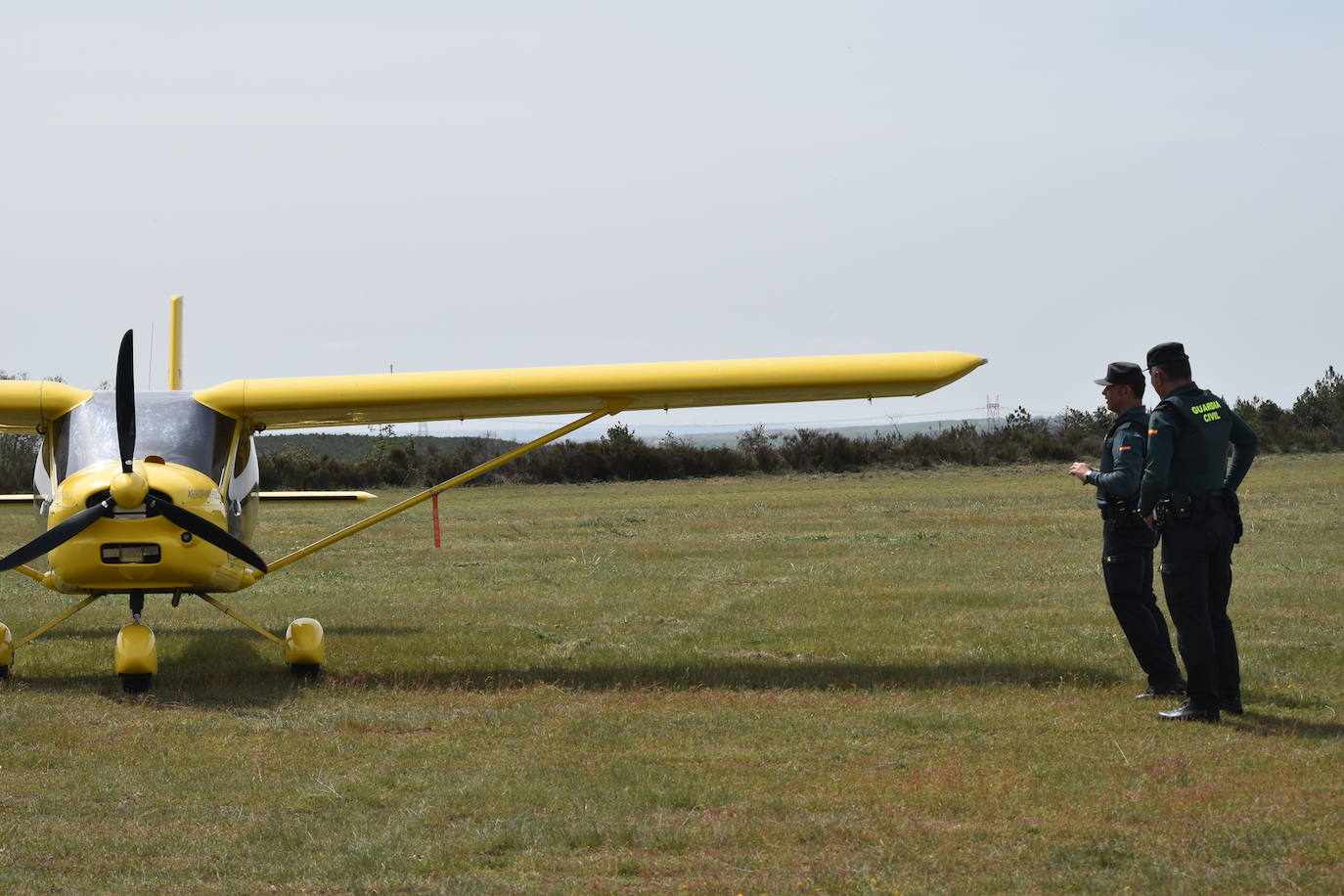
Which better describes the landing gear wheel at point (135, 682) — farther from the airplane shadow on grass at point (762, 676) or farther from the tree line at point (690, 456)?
the tree line at point (690, 456)

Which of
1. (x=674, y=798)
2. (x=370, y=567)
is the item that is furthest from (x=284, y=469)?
(x=674, y=798)

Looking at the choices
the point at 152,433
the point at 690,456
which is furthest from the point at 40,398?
the point at 690,456

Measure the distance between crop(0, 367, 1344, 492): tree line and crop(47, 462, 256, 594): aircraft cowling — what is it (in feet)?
98.6

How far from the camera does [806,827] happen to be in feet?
17.8

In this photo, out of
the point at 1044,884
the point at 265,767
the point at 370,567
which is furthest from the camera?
the point at 370,567

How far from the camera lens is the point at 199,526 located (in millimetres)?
8523

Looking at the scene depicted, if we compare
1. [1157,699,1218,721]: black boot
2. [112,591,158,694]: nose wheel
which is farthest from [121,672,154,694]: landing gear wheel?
[1157,699,1218,721]: black boot

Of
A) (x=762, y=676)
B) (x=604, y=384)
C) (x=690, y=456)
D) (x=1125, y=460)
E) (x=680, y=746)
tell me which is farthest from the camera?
(x=690, y=456)

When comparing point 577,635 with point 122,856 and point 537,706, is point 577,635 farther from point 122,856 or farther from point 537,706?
point 122,856

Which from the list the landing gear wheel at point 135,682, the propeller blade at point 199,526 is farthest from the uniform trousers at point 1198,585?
the landing gear wheel at point 135,682

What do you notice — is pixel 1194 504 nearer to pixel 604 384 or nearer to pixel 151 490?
pixel 604 384

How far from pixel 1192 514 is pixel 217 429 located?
21.5 ft

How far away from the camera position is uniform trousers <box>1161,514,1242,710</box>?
7148 mm

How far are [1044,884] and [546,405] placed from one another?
6.46 m
